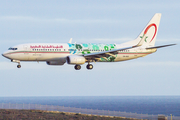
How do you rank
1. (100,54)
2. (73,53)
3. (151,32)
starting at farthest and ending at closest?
1. (151,32)
2. (73,53)
3. (100,54)

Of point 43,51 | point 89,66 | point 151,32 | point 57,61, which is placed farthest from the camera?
point 151,32

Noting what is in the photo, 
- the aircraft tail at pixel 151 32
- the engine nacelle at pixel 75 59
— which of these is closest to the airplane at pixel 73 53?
the engine nacelle at pixel 75 59

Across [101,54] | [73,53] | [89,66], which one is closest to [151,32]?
[101,54]

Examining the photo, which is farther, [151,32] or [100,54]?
[151,32]

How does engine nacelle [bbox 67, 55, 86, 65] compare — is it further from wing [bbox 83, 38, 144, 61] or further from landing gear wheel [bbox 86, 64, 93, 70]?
landing gear wheel [bbox 86, 64, 93, 70]

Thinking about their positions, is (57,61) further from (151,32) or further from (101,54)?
(151,32)

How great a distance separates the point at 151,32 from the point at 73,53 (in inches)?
822

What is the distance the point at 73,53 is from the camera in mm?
56156

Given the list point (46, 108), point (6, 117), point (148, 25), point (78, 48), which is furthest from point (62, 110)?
point (148, 25)

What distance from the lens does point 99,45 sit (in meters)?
59.8

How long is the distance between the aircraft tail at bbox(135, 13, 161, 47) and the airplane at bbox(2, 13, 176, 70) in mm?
3386

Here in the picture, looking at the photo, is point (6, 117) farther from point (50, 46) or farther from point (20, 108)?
point (20, 108)

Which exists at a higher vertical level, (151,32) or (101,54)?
(151,32)

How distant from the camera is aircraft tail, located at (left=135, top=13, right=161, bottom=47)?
6706 centimetres
